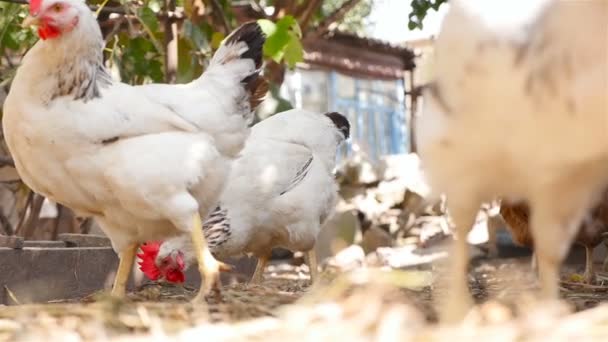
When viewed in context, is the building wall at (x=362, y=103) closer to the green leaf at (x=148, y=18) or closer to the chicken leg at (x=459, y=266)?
the green leaf at (x=148, y=18)

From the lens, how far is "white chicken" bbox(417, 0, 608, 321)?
165 centimetres

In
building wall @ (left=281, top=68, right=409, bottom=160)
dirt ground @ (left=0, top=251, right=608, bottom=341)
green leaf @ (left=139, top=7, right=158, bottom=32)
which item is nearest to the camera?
dirt ground @ (left=0, top=251, right=608, bottom=341)

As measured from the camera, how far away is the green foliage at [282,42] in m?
3.93

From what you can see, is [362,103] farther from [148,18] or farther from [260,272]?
[148,18]

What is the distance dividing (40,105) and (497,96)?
160cm

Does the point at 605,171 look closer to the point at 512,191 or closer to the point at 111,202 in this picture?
the point at 512,191

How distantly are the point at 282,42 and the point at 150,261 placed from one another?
3.97 feet

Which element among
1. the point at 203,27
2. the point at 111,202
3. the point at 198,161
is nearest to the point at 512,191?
the point at 198,161

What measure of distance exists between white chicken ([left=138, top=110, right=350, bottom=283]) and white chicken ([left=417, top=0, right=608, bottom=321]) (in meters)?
2.08

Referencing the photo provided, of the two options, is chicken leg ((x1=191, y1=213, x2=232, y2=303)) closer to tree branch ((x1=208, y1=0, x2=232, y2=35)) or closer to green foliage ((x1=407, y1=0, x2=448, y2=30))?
green foliage ((x1=407, y1=0, x2=448, y2=30))

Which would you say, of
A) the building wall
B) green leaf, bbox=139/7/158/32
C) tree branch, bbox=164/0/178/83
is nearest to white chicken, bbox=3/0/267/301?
green leaf, bbox=139/7/158/32

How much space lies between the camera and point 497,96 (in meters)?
1.70

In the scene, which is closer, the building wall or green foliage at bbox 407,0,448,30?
green foliage at bbox 407,0,448,30

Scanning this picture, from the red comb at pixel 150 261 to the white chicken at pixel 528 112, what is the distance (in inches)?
80.4
